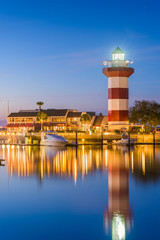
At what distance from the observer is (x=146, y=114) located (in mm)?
74812

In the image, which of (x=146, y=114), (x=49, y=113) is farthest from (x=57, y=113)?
(x=146, y=114)

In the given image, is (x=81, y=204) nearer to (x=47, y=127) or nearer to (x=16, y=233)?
(x=16, y=233)

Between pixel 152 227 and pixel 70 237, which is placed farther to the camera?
pixel 152 227

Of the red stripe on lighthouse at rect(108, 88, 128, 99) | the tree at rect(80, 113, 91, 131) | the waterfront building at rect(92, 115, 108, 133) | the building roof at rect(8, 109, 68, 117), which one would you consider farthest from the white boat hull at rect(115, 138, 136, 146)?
the building roof at rect(8, 109, 68, 117)

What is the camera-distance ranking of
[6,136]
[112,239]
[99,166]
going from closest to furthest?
[112,239], [99,166], [6,136]

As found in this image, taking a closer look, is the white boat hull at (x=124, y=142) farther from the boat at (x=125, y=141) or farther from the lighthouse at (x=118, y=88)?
the lighthouse at (x=118, y=88)

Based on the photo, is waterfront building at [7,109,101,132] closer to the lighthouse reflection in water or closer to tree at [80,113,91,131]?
tree at [80,113,91,131]

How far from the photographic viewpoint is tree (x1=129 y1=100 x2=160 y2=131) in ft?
243

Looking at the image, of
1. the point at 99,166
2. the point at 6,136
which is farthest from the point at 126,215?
the point at 6,136

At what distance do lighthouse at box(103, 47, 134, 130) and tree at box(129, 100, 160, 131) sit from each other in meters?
4.65

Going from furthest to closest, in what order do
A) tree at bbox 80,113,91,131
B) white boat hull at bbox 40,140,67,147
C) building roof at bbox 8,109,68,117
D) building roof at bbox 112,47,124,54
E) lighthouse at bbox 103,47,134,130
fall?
building roof at bbox 8,109,68,117
tree at bbox 80,113,91,131
building roof at bbox 112,47,124,54
lighthouse at bbox 103,47,134,130
white boat hull at bbox 40,140,67,147

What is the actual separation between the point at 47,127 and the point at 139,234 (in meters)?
83.6

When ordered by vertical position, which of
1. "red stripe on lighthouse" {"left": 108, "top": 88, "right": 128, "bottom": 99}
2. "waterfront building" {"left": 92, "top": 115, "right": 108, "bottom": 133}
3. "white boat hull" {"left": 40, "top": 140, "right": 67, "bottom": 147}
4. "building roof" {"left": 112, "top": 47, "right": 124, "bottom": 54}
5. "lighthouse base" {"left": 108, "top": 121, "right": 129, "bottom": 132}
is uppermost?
"building roof" {"left": 112, "top": 47, "right": 124, "bottom": 54}

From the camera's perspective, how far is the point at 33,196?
23.4 meters
